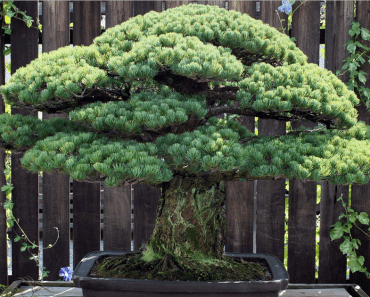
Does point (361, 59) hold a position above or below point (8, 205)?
above

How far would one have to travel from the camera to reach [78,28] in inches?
88.4

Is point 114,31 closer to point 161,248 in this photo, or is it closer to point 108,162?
point 108,162

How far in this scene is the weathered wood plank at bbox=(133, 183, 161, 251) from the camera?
2250mm

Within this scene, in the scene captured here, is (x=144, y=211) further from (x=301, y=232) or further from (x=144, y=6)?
(x=144, y=6)

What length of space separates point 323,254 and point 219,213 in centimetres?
99

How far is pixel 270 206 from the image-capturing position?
2.25 meters

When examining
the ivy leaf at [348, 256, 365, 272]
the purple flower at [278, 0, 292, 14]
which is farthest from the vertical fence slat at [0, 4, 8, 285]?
the ivy leaf at [348, 256, 365, 272]

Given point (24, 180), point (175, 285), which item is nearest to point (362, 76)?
point (175, 285)

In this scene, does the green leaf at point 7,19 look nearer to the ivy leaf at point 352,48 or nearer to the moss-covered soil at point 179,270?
the moss-covered soil at point 179,270

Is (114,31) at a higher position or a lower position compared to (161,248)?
higher

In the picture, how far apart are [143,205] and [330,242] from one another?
1.13m

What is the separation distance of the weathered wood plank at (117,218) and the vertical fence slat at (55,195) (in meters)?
0.23

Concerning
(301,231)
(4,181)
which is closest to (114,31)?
(4,181)

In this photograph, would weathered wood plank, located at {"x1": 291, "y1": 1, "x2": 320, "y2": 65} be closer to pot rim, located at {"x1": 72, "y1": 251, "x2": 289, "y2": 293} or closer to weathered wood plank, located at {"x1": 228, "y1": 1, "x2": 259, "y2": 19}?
weathered wood plank, located at {"x1": 228, "y1": 1, "x2": 259, "y2": 19}
